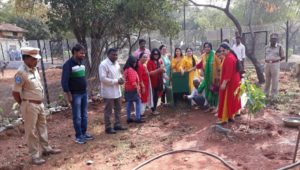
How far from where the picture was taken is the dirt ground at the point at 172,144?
4609 millimetres

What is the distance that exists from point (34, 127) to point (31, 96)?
0.48 metres

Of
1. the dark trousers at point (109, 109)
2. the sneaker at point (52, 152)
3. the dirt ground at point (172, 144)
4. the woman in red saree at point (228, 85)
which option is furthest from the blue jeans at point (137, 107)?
the sneaker at point (52, 152)

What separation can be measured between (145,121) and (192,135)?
1507 mm

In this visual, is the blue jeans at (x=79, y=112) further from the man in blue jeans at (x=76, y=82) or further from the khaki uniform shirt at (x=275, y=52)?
the khaki uniform shirt at (x=275, y=52)

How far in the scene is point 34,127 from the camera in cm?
479

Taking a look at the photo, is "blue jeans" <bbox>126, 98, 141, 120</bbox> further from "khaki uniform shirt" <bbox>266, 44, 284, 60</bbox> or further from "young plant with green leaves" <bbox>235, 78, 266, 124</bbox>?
"khaki uniform shirt" <bbox>266, 44, 284, 60</bbox>

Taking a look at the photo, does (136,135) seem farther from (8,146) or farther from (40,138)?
(8,146)

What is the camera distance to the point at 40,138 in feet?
16.8

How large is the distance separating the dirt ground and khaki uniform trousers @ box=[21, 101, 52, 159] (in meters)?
0.26

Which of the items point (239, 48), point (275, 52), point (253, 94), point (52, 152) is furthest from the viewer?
point (239, 48)

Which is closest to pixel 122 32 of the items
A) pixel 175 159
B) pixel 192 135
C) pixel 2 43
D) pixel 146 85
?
pixel 146 85

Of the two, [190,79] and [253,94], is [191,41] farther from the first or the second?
[253,94]

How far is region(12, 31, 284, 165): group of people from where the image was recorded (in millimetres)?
4742

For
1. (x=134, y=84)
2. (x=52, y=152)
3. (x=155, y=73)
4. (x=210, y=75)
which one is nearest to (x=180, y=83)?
(x=155, y=73)
